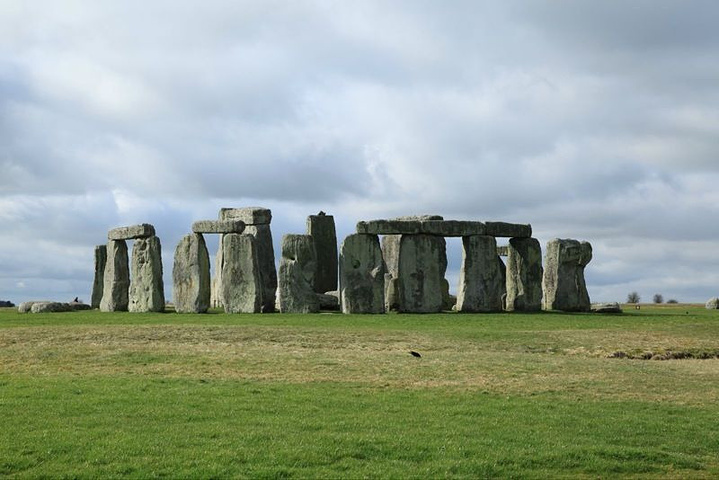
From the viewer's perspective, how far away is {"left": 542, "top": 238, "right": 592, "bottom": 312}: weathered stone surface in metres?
41.5

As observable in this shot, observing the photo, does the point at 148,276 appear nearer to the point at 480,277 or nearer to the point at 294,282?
the point at 294,282

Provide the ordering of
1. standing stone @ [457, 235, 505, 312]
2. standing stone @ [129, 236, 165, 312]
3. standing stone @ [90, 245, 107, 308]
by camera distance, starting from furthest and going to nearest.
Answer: standing stone @ [90, 245, 107, 308] → standing stone @ [457, 235, 505, 312] → standing stone @ [129, 236, 165, 312]

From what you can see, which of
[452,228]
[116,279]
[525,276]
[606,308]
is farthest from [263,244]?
[606,308]

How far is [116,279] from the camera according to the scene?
4084 cm

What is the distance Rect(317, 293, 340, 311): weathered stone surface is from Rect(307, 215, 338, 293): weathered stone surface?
406 centimetres

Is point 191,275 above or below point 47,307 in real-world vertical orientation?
above

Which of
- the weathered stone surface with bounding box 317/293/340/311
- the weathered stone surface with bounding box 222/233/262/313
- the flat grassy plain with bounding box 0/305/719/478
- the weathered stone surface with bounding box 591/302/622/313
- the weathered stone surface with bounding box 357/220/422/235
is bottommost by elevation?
the flat grassy plain with bounding box 0/305/719/478

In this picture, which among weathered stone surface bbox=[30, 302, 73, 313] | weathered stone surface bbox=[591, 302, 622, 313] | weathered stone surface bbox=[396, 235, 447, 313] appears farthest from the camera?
weathered stone surface bbox=[591, 302, 622, 313]

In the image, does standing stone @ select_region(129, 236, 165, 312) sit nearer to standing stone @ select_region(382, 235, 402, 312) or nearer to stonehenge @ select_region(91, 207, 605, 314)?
stonehenge @ select_region(91, 207, 605, 314)

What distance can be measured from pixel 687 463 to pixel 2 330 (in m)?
21.4

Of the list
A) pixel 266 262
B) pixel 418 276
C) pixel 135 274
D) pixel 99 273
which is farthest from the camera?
pixel 99 273

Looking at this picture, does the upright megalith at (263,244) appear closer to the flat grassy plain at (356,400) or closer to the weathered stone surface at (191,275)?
the weathered stone surface at (191,275)

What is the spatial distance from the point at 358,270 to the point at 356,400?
1919 cm

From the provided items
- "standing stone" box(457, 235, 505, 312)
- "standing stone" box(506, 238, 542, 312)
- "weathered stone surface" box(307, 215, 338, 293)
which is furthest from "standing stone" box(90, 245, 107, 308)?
"standing stone" box(506, 238, 542, 312)
